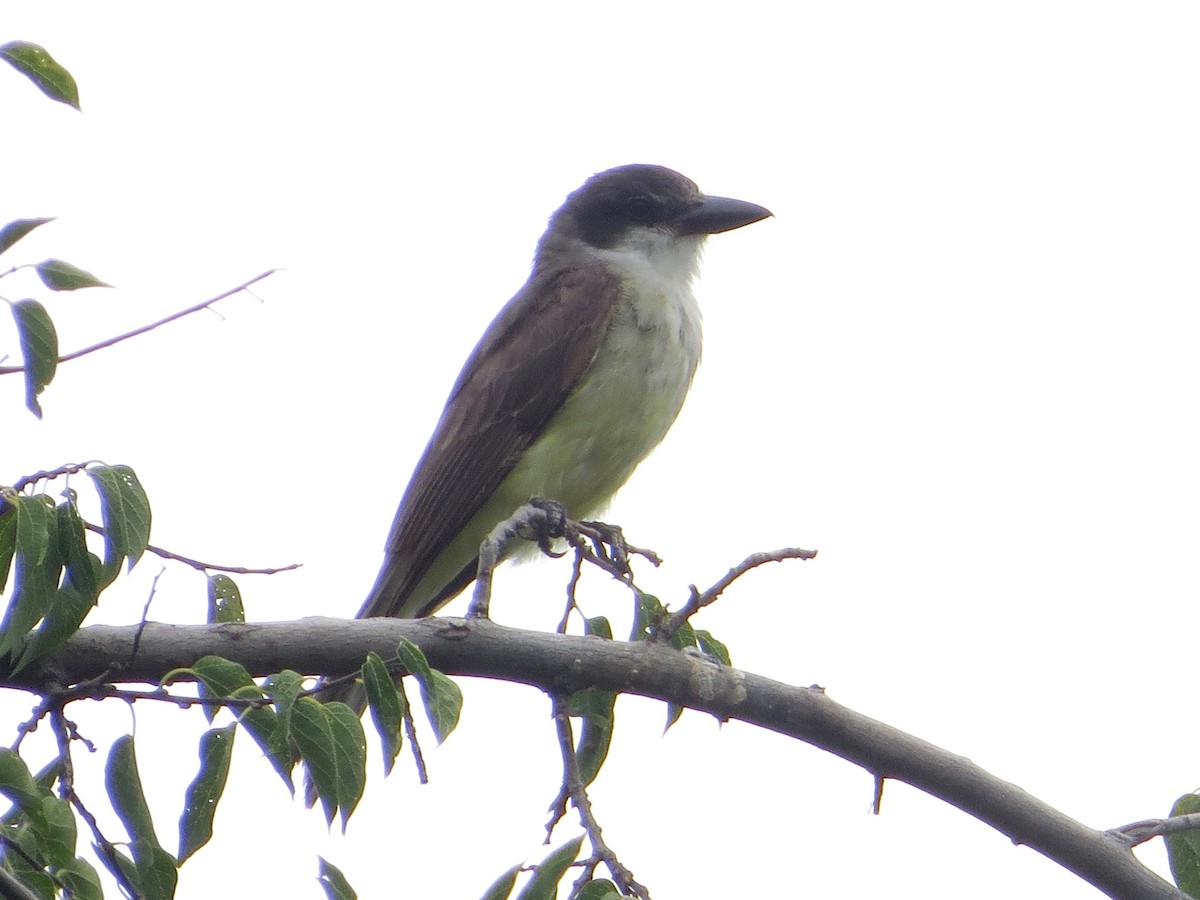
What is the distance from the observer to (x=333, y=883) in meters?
2.30

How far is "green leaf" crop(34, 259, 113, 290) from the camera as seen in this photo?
242cm

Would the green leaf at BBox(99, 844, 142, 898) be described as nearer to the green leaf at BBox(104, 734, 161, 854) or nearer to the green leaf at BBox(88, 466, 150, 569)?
the green leaf at BBox(104, 734, 161, 854)

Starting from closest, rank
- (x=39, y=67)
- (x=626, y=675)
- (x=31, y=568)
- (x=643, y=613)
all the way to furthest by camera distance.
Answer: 1. (x=39, y=67)
2. (x=31, y=568)
3. (x=626, y=675)
4. (x=643, y=613)

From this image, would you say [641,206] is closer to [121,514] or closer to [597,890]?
[121,514]

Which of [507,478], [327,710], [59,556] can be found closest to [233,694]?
[327,710]

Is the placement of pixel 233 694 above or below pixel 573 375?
below

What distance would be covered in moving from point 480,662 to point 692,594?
0.45m

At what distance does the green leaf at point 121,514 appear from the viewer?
2.54 metres

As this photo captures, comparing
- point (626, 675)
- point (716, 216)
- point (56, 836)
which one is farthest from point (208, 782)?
point (716, 216)

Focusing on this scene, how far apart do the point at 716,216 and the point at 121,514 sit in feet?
14.2

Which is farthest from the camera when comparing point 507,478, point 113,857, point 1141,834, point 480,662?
point 507,478

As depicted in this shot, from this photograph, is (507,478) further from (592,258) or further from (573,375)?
(592,258)

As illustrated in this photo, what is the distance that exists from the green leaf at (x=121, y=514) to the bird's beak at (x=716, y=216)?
4198 millimetres

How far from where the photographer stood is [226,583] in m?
3.08
